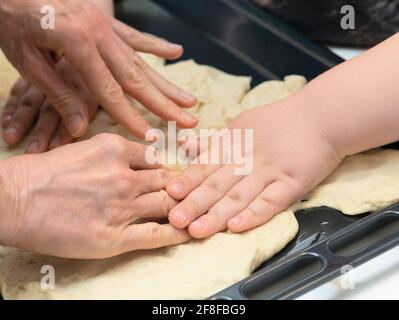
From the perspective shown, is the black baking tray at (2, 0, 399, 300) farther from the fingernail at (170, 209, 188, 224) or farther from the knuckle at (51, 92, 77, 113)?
the knuckle at (51, 92, 77, 113)

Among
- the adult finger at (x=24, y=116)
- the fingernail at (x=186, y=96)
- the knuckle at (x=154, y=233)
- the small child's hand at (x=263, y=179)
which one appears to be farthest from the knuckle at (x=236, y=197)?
the adult finger at (x=24, y=116)

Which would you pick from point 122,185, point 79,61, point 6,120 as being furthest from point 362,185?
point 6,120

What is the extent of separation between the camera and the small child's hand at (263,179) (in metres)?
0.77

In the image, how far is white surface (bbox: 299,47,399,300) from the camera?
2.28 feet

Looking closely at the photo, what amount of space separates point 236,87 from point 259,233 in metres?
0.34

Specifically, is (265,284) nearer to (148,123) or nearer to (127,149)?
(127,149)

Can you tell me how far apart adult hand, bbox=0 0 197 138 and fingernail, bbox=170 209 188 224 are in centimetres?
19

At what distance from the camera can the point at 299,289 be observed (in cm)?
66

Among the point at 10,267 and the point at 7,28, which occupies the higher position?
the point at 7,28

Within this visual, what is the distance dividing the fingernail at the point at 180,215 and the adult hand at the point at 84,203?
0.05 ft

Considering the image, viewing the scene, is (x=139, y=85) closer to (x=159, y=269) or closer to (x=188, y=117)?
(x=188, y=117)

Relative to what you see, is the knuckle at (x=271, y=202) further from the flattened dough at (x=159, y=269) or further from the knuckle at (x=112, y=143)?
the knuckle at (x=112, y=143)

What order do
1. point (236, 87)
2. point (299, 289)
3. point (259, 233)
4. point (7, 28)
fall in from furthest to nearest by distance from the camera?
point (236, 87)
point (7, 28)
point (259, 233)
point (299, 289)
